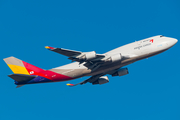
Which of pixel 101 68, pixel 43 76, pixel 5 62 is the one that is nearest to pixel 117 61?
pixel 101 68

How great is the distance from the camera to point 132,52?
43.1m

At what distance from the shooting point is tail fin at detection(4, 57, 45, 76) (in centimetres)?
4650

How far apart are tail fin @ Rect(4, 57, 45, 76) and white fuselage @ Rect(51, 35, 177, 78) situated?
4815 millimetres

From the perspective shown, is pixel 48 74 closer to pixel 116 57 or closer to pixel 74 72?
pixel 74 72

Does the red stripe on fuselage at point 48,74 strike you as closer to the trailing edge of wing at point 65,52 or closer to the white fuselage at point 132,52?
the white fuselage at point 132,52

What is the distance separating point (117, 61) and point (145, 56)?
18.9 ft

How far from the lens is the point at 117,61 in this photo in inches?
1645

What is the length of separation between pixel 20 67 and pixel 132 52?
2270cm

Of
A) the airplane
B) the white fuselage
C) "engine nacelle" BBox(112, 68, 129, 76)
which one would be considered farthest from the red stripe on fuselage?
"engine nacelle" BBox(112, 68, 129, 76)

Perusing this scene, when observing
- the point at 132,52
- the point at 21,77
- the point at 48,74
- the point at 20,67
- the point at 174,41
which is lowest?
the point at 21,77

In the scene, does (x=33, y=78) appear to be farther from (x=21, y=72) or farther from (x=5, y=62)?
(x=5, y=62)

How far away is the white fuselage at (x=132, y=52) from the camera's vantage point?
141 ft

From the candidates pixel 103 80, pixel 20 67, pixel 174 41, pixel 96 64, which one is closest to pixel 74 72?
pixel 96 64

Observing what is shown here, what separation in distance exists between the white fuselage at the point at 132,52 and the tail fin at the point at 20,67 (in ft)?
15.8
